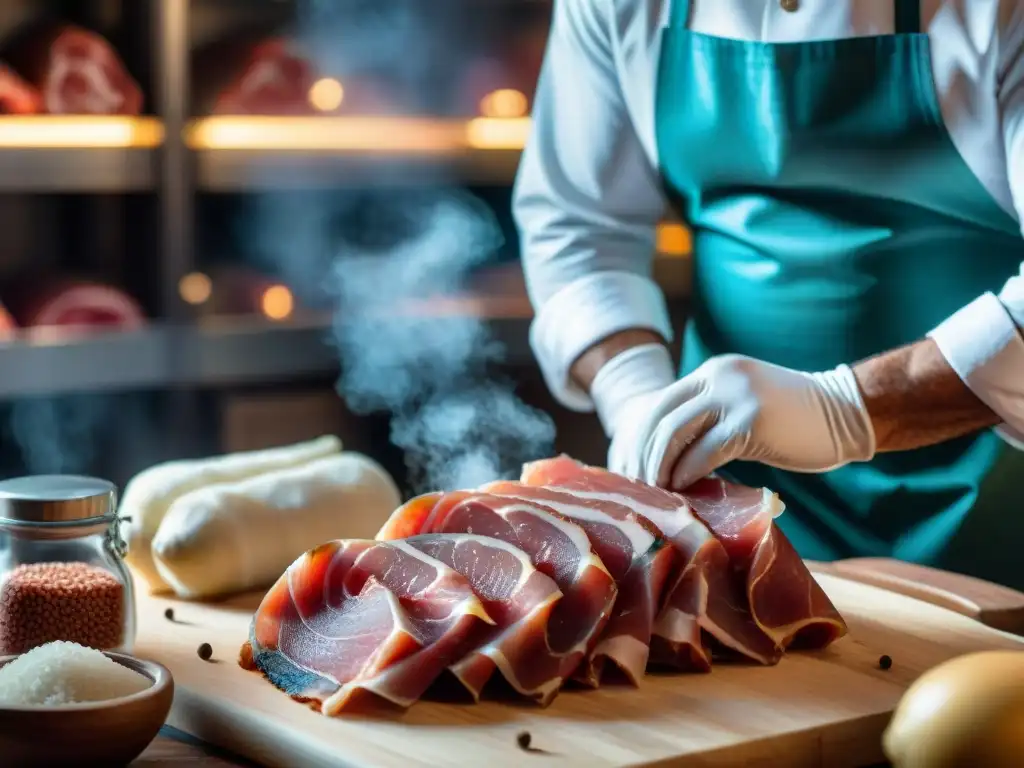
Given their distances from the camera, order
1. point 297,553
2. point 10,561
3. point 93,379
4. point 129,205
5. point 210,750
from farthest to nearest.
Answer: point 129,205, point 93,379, point 297,553, point 10,561, point 210,750

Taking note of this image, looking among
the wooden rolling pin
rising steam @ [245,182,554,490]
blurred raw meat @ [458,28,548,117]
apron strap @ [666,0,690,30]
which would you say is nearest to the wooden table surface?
the wooden rolling pin

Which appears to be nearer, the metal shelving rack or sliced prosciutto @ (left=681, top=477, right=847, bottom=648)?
sliced prosciutto @ (left=681, top=477, right=847, bottom=648)

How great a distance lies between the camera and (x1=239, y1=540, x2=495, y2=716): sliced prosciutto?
145cm

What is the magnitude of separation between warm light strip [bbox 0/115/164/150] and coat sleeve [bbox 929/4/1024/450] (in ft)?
7.46

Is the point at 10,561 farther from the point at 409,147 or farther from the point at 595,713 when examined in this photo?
the point at 409,147

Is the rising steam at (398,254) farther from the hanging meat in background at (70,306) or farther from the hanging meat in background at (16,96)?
the hanging meat in background at (16,96)

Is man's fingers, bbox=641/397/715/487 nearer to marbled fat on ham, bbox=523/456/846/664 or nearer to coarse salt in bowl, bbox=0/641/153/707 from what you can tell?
marbled fat on ham, bbox=523/456/846/664

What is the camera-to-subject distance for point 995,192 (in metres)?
2.00

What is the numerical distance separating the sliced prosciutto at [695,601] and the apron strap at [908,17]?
71 centimetres

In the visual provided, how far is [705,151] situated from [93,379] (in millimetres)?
1854

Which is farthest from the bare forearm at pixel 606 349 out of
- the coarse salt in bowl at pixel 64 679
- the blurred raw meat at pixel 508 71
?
the blurred raw meat at pixel 508 71

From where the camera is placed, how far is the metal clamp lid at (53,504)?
1.55 meters

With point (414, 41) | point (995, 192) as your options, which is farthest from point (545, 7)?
point (995, 192)

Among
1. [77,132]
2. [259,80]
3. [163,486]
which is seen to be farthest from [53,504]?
[259,80]
